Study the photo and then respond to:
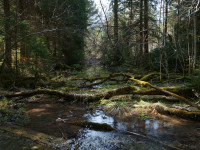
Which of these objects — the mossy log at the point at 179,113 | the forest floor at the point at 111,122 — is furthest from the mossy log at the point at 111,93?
the mossy log at the point at 179,113

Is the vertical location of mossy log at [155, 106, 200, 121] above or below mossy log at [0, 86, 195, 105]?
below

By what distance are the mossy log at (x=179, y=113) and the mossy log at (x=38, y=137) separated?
11.4 feet

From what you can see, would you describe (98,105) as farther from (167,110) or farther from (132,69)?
(132,69)

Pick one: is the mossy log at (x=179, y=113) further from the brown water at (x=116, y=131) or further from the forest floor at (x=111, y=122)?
the brown water at (x=116, y=131)

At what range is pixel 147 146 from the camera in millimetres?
3766

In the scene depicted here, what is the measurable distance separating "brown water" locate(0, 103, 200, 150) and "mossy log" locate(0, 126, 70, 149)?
0.18 m

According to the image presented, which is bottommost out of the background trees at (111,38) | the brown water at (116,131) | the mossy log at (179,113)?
the brown water at (116,131)

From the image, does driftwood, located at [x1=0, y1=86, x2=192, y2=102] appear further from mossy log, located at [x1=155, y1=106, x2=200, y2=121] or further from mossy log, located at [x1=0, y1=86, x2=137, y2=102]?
mossy log, located at [x1=155, y1=106, x2=200, y2=121]

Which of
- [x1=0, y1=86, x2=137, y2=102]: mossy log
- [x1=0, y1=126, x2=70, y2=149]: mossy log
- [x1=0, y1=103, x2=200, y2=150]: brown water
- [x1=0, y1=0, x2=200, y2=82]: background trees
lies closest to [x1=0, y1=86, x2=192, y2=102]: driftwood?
[x1=0, y1=86, x2=137, y2=102]: mossy log

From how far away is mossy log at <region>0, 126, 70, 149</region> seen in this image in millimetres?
3806

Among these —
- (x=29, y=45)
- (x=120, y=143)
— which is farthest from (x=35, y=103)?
(x=120, y=143)

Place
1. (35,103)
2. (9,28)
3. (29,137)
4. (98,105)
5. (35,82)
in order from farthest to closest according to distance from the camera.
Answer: (35,82), (9,28), (35,103), (98,105), (29,137)

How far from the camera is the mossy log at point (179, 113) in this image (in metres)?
5.26

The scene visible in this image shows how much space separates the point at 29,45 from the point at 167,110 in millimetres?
8044
